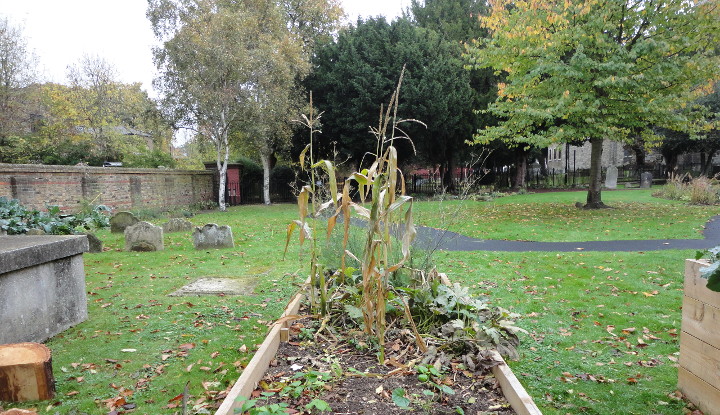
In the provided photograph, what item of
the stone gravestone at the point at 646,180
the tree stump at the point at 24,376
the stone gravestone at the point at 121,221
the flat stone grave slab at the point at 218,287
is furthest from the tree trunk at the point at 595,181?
the tree stump at the point at 24,376

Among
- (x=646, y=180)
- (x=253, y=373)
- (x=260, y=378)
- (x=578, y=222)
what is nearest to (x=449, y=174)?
(x=646, y=180)

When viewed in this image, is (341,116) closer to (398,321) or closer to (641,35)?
(641,35)

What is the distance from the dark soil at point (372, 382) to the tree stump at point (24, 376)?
1417mm

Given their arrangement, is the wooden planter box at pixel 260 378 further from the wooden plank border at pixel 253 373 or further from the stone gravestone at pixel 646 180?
the stone gravestone at pixel 646 180

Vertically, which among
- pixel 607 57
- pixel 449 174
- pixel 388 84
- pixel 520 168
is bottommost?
pixel 449 174

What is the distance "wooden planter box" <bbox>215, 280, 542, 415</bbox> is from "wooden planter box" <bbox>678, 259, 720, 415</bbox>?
1.13 m

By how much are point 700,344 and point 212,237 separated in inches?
305

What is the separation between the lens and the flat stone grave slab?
5164 millimetres

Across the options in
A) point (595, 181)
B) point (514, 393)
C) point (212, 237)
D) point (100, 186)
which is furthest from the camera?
point (100, 186)

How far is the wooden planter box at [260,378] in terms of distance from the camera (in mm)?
1982

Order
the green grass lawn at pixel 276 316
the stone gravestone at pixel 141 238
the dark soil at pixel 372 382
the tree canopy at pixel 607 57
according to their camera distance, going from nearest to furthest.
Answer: the dark soil at pixel 372 382
the green grass lawn at pixel 276 316
the stone gravestone at pixel 141 238
the tree canopy at pixel 607 57

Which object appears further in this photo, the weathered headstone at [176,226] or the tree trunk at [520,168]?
the tree trunk at [520,168]

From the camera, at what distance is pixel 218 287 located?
5414mm

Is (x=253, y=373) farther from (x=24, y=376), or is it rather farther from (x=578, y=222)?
(x=578, y=222)
